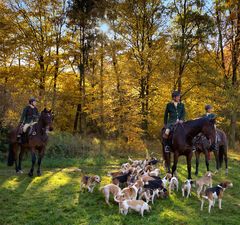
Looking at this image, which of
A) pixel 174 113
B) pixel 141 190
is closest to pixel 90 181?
pixel 141 190

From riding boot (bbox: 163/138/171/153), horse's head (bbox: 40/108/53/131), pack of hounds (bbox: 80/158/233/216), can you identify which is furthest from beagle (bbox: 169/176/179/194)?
horse's head (bbox: 40/108/53/131)

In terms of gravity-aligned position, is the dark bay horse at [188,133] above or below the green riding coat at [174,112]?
below

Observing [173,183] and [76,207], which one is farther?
[173,183]

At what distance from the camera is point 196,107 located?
21031 millimetres

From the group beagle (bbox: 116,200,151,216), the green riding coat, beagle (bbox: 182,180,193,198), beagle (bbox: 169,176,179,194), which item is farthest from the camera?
the green riding coat

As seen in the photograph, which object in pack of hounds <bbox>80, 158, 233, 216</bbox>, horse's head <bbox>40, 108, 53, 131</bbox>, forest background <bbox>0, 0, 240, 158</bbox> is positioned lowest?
pack of hounds <bbox>80, 158, 233, 216</bbox>

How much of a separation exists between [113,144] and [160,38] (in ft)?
27.5

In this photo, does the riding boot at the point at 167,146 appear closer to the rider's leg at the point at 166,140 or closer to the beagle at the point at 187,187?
the rider's leg at the point at 166,140

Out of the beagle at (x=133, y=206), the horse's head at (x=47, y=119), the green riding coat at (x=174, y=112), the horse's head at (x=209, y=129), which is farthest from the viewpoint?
the horse's head at (x=47, y=119)

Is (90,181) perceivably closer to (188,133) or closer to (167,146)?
(167,146)

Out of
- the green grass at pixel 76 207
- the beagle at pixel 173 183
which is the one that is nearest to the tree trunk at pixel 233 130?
the green grass at pixel 76 207

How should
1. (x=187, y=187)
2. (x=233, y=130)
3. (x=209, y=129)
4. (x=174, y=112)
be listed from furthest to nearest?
(x=233, y=130) < (x=174, y=112) < (x=209, y=129) < (x=187, y=187)

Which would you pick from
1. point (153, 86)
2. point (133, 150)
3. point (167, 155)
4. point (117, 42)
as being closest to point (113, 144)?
point (133, 150)

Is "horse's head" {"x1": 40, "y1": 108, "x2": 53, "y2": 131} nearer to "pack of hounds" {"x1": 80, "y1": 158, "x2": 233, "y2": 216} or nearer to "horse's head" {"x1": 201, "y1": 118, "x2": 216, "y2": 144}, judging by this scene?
"pack of hounds" {"x1": 80, "y1": 158, "x2": 233, "y2": 216}
